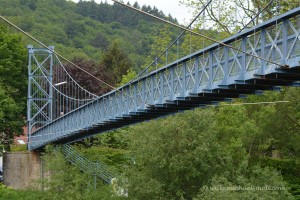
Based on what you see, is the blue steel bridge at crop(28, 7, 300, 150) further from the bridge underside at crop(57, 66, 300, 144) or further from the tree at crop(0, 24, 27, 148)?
the tree at crop(0, 24, 27, 148)

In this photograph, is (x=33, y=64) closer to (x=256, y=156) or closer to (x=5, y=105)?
(x=5, y=105)

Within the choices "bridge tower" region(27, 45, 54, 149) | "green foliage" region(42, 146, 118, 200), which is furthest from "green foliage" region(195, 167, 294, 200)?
"bridge tower" region(27, 45, 54, 149)

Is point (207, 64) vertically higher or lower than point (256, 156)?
higher

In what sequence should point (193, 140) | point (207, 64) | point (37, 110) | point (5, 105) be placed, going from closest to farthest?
point (207, 64)
point (193, 140)
point (5, 105)
point (37, 110)

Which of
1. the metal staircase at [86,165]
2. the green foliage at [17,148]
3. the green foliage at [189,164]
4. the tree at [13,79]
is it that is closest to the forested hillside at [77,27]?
the green foliage at [17,148]

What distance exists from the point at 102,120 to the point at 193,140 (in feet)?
13.0

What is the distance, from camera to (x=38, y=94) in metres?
52.1

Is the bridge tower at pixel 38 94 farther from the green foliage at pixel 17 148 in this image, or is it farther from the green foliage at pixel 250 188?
the green foliage at pixel 250 188

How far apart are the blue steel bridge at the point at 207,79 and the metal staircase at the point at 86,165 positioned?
4.83 feet

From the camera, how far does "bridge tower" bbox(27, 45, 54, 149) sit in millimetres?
51062

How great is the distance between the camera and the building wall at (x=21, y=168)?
158 feet

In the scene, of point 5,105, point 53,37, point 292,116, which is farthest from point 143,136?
point 53,37

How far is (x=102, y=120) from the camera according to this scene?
33.4 m

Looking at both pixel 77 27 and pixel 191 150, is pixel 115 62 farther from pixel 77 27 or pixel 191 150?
pixel 191 150
